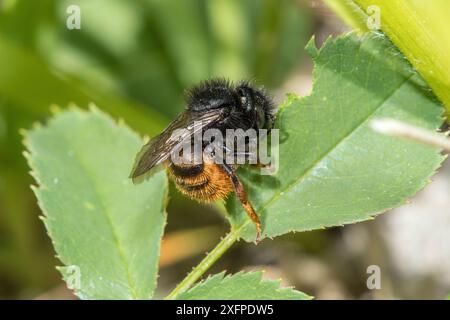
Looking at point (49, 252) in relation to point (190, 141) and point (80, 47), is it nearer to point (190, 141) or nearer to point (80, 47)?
point (80, 47)

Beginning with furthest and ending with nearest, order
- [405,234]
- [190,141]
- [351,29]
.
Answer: [405,234]
[190,141]
[351,29]

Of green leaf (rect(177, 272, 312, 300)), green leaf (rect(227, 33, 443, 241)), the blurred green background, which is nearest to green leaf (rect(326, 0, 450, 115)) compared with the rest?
green leaf (rect(227, 33, 443, 241))

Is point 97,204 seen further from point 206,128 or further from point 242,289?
point 242,289

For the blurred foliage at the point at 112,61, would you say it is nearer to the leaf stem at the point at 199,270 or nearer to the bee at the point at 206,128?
the bee at the point at 206,128

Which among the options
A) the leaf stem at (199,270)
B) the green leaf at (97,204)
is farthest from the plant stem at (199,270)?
the green leaf at (97,204)

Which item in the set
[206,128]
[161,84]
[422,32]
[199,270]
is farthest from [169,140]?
[161,84]
